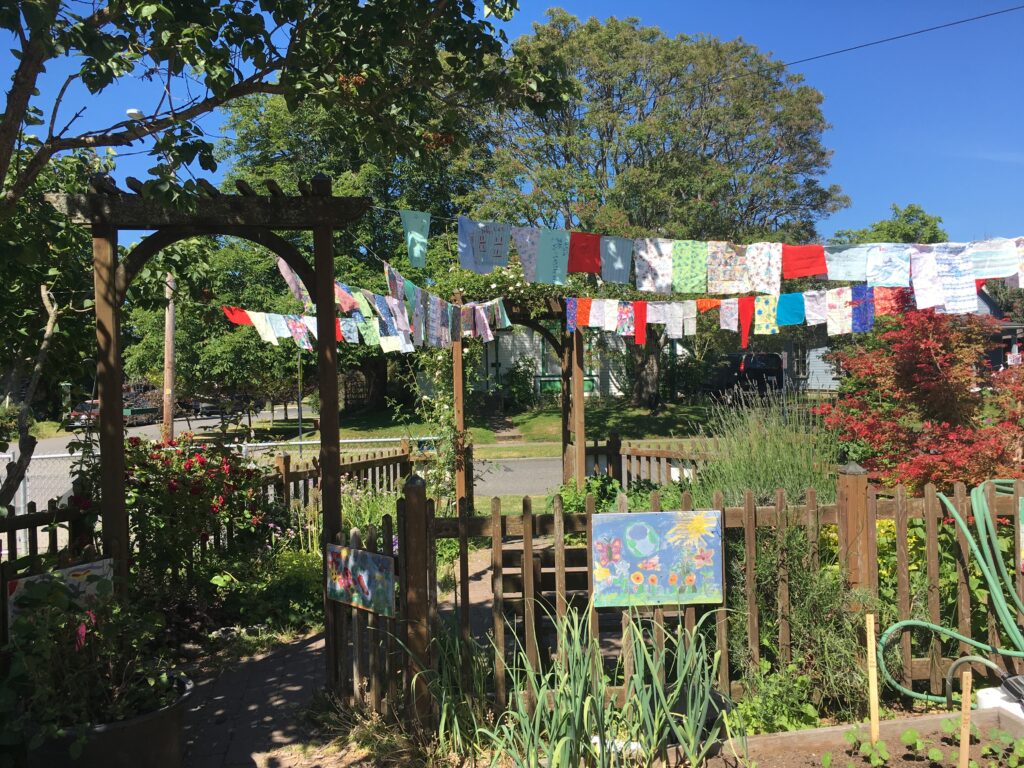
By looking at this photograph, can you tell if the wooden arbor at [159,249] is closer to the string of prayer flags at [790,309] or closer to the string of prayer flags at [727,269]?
the string of prayer flags at [727,269]

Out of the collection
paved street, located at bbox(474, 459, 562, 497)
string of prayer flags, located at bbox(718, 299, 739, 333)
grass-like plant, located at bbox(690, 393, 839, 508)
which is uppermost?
string of prayer flags, located at bbox(718, 299, 739, 333)

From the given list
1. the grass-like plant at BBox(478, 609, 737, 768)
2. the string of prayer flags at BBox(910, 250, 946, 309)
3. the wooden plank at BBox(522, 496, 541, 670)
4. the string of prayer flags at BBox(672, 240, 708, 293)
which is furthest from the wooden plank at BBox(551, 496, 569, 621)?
the string of prayer flags at BBox(910, 250, 946, 309)

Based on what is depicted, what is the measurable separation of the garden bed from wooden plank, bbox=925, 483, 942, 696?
0.44m

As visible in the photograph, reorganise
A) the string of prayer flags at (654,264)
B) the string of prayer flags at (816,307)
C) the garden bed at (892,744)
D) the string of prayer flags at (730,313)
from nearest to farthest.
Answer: the garden bed at (892,744) < the string of prayer flags at (654,264) < the string of prayer flags at (816,307) < the string of prayer flags at (730,313)

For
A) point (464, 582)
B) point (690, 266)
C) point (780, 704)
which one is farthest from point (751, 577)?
point (690, 266)

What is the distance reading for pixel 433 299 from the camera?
26.6ft

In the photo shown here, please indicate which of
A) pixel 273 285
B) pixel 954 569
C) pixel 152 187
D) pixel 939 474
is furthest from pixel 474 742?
pixel 273 285

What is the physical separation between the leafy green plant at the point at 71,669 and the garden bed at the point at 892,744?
2385 mm

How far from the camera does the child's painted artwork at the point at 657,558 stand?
138 inches

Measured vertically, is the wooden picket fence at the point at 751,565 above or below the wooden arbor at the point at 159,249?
below

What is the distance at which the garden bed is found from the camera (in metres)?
3.01

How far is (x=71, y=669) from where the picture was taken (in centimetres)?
304

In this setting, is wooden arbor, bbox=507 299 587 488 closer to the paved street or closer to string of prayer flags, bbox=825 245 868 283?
the paved street

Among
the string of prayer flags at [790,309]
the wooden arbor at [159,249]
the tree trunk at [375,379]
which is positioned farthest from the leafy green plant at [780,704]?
the tree trunk at [375,379]
